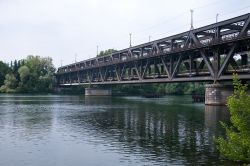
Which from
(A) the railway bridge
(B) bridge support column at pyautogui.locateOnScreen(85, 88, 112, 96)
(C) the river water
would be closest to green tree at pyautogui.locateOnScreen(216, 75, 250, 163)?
(C) the river water

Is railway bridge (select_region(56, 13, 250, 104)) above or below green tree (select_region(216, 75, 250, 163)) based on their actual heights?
above

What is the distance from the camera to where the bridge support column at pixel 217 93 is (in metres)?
77.0

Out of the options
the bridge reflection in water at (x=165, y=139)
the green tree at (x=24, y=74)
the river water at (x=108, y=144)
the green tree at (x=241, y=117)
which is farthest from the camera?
the green tree at (x=24, y=74)

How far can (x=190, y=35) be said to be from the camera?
8962 cm

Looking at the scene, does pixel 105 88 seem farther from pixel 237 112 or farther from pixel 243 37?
pixel 237 112

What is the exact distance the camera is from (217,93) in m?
78.1

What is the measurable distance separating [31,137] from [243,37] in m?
47.1

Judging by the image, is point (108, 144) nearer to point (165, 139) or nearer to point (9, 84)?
point (165, 139)

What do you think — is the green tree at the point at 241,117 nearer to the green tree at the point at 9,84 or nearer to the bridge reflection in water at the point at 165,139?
the bridge reflection in water at the point at 165,139

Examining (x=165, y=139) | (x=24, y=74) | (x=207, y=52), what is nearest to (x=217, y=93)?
(x=207, y=52)

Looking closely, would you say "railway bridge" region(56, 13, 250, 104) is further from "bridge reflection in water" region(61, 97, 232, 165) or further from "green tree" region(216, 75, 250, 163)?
"green tree" region(216, 75, 250, 163)

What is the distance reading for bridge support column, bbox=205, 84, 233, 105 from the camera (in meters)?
77.0

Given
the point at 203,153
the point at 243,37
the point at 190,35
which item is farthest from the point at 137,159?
the point at 190,35

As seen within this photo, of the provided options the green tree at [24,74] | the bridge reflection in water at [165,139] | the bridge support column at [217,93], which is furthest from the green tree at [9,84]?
the bridge reflection in water at [165,139]
